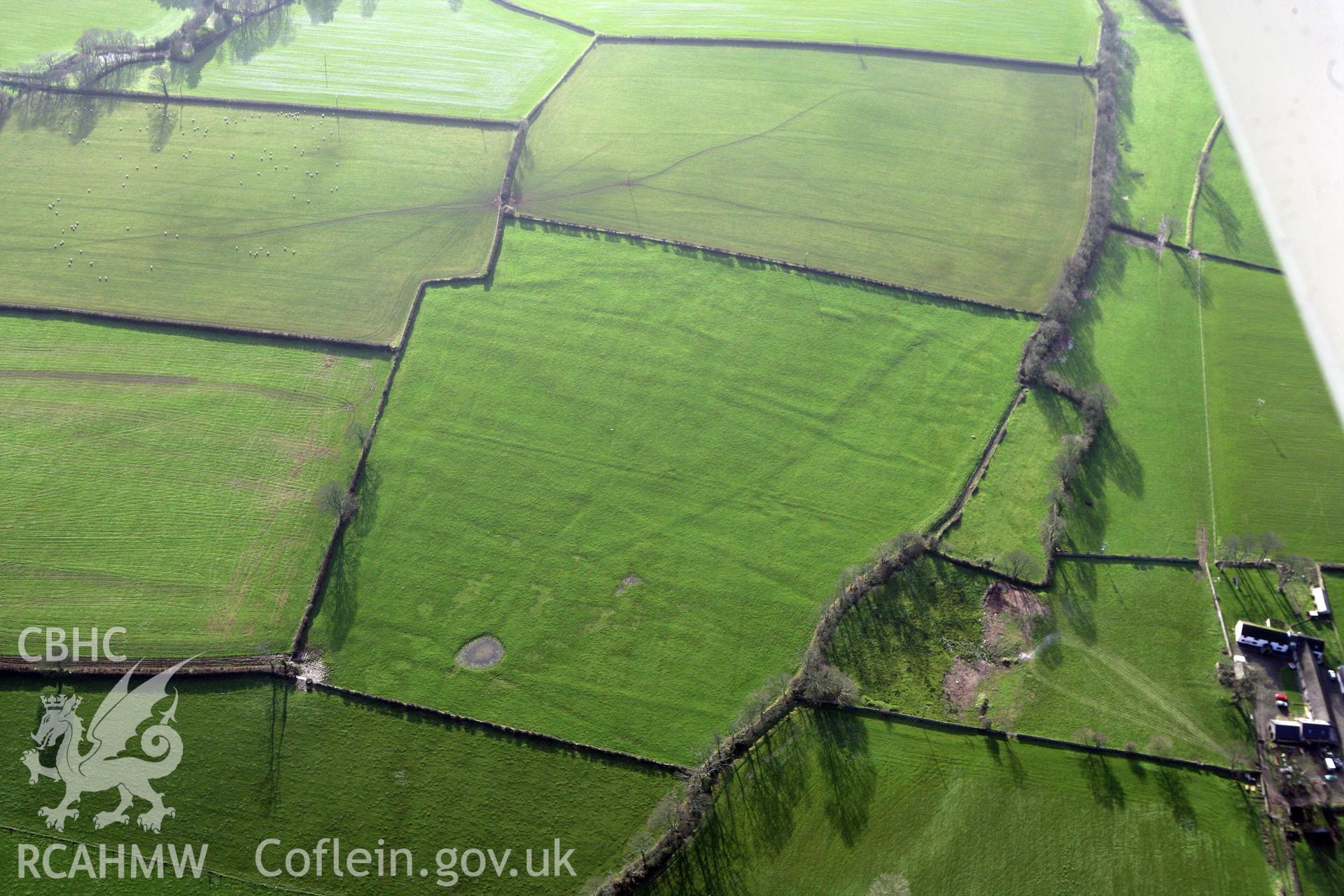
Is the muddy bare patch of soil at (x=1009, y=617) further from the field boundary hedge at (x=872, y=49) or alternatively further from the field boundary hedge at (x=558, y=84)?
the field boundary hedge at (x=872, y=49)

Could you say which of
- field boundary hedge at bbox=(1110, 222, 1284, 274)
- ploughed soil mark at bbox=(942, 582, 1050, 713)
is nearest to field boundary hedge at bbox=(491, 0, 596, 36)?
field boundary hedge at bbox=(1110, 222, 1284, 274)

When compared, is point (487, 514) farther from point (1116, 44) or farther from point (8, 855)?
point (1116, 44)

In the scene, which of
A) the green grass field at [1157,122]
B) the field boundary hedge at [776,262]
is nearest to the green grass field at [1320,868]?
the field boundary hedge at [776,262]

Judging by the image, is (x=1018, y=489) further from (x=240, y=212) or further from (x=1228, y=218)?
(x=240, y=212)

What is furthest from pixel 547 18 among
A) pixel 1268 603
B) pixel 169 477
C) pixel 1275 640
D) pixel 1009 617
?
pixel 1275 640

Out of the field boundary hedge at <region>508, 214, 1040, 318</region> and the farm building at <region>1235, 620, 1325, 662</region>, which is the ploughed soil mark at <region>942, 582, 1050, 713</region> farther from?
the field boundary hedge at <region>508, 214, 1040, 318</region>

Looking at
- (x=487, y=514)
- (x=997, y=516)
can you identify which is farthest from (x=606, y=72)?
(x=997, y=516)

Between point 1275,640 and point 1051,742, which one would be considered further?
point 1275,640
